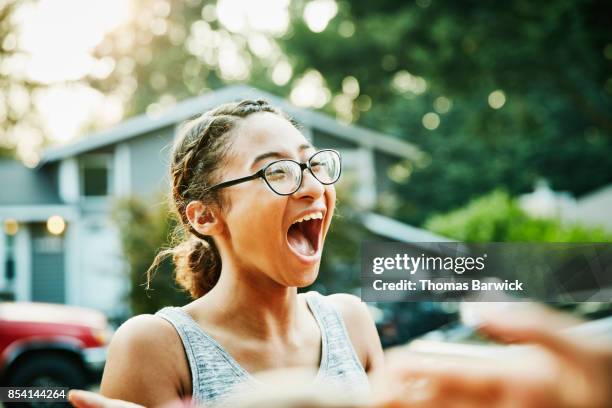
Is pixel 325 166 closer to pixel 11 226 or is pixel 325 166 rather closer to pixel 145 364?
pixel 145 364

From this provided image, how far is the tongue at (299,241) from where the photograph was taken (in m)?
0.85

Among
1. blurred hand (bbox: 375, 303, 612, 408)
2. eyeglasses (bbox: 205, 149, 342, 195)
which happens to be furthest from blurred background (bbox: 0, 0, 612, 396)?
blurred hand (bbox: 375, 303, 612, 408)

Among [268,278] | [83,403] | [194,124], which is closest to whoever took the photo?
[83,403]

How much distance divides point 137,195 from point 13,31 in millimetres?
1686

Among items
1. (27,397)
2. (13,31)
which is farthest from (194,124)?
(13,31)

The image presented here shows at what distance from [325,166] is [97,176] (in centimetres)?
698

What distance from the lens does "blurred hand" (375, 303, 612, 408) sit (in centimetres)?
26

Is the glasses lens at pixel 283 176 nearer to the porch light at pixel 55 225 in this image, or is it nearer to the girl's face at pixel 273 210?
the girl's face at pixel 273 210

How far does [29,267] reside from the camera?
5.86 meters

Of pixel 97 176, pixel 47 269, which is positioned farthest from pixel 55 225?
pixel 47 269

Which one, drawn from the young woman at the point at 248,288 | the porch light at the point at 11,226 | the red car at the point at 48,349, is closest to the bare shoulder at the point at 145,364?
the young woman at the point at 248,288

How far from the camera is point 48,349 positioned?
3.15 m

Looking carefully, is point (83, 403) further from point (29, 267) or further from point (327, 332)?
point (29, 267)

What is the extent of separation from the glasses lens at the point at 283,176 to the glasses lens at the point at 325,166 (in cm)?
3
